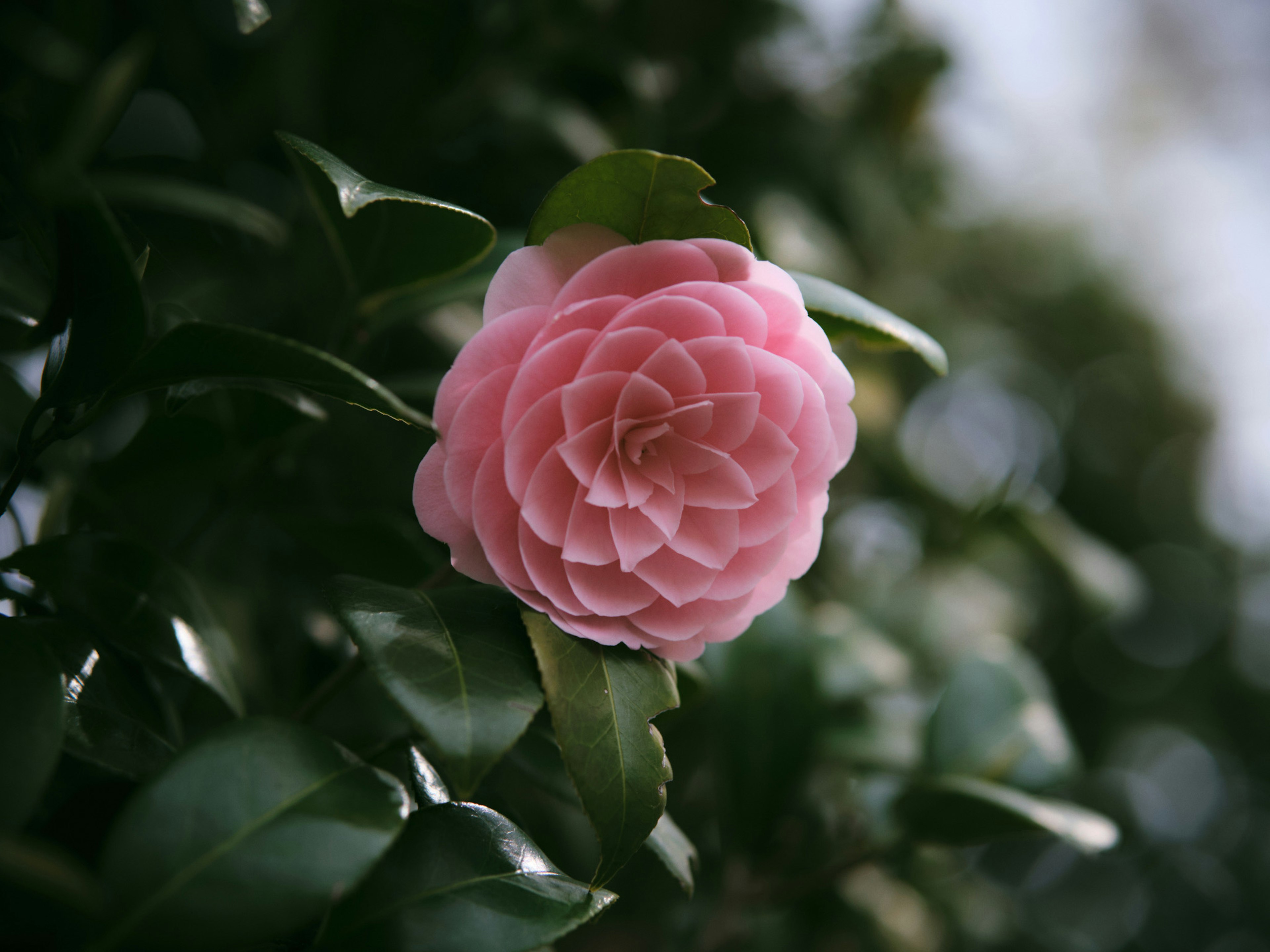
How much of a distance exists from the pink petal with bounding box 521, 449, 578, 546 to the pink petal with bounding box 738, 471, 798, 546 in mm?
94

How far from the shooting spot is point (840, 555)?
1353 millimetres

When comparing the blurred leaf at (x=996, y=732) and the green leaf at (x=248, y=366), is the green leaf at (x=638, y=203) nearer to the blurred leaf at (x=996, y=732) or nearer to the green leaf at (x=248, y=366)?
the green leaf at (x=248, y=366)

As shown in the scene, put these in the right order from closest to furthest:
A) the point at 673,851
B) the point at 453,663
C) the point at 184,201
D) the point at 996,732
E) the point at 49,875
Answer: the point at 49,875 → the point at 453,663 → the point at 673,851 → the point at 184,201 → the point at 996,732

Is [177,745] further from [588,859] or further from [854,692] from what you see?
[854,692]

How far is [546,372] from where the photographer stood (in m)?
0.39

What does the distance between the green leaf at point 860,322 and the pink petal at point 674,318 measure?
0.09 m

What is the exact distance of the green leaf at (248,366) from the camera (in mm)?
337

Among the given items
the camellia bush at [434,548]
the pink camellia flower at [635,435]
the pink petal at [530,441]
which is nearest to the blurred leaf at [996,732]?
the camellia bush at [434,548]

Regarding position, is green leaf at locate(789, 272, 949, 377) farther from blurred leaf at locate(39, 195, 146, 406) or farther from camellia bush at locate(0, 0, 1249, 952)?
blurred leaf at locate(39, 195, 146, 406)

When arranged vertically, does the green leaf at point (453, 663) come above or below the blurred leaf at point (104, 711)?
above

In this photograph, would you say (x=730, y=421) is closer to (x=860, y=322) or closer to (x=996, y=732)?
(x=860, y=322)

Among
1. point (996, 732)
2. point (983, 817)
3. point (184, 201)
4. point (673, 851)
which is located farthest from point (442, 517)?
point (996, 732)

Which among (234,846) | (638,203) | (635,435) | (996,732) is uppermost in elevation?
(638,203)

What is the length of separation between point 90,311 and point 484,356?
0.19 meters
